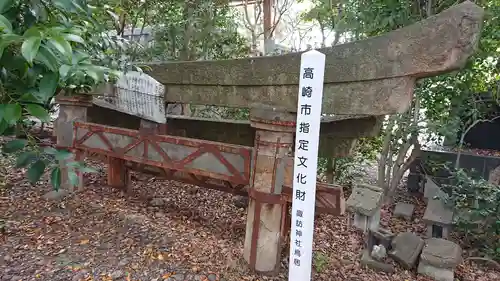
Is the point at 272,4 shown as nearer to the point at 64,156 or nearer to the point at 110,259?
the point at 110,259

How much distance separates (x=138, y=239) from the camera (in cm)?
426

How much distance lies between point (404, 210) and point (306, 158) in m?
5.08

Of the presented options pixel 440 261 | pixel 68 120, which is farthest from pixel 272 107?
pixel 68 120

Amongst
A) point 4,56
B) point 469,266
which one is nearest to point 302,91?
point 4,56

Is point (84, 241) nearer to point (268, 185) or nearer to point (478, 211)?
point (268, 185)

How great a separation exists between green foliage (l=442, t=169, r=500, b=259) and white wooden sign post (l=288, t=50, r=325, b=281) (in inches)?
160

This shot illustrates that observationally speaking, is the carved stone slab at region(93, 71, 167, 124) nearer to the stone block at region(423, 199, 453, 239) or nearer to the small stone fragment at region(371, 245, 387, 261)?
the small stone fragment at region(371, 245, 387, 261)

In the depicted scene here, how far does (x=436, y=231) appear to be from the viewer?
575cm

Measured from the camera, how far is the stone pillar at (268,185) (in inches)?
136

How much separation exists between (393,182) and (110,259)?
17.8 ft

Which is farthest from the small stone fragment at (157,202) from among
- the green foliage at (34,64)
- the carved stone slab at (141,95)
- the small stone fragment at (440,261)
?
the green foliage at (34,64)

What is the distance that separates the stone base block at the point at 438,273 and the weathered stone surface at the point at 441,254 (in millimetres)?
56

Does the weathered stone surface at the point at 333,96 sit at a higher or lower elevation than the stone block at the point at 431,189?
higher

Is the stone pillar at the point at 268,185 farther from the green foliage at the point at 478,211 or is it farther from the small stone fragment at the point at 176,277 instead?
the green foliage at the point at 478,211
